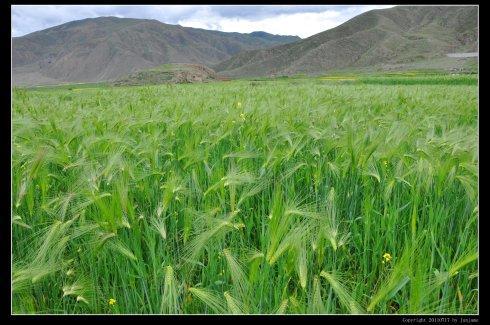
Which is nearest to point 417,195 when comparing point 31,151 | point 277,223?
point 277,223

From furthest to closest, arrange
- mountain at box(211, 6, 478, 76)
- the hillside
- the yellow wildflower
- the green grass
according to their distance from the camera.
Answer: mountain at box(211, 6, 478, 76) → the hillside → the yellow wildflower → the green grass

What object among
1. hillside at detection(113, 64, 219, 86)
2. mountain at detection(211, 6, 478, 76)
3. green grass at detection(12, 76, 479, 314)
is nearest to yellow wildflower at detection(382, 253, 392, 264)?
green grass at detection(12, 76, 479, 314)

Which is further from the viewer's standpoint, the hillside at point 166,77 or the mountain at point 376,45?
the mountain at point 376,45

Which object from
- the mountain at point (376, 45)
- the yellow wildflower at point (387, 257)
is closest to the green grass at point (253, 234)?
the yellow wildflower at point (387, 257)

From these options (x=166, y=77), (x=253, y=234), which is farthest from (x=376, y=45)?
(x=253, y=234)

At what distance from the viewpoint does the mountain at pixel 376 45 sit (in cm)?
11681

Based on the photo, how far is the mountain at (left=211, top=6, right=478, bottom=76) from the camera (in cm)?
11681

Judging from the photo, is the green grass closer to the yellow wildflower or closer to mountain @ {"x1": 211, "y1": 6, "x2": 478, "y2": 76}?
the yellow wildflower

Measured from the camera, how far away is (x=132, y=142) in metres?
2.72

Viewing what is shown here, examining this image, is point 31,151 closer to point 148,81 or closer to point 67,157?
point 67,157

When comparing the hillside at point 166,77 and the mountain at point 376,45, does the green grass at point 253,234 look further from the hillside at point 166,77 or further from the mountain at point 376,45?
the mountain at point 376,45
